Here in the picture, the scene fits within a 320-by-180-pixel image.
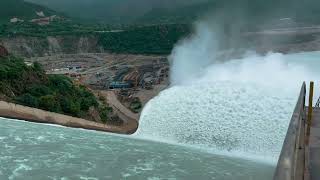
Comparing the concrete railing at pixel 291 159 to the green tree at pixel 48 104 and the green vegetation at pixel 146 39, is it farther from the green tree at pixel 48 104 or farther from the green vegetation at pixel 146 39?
the green vegetation at pixel 146 39

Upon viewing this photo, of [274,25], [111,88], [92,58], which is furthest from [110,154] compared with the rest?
[92,58]

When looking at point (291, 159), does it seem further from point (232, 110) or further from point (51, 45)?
point (51, 45)

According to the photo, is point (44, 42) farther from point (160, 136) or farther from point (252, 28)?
point (160, 136)

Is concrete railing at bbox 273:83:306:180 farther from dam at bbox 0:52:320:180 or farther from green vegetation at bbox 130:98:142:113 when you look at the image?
green vegetation at bbox 130:98:142:113

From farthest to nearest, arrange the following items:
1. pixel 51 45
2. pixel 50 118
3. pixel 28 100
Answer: pixel 51 45 < pixel 28 100 < pixel 50 118

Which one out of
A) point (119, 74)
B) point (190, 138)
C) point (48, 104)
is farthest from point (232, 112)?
point (119, 74)

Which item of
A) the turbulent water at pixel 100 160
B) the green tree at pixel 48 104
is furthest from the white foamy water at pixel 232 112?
the green tree at pixel 48 104

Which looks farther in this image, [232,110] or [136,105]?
[136,105]
